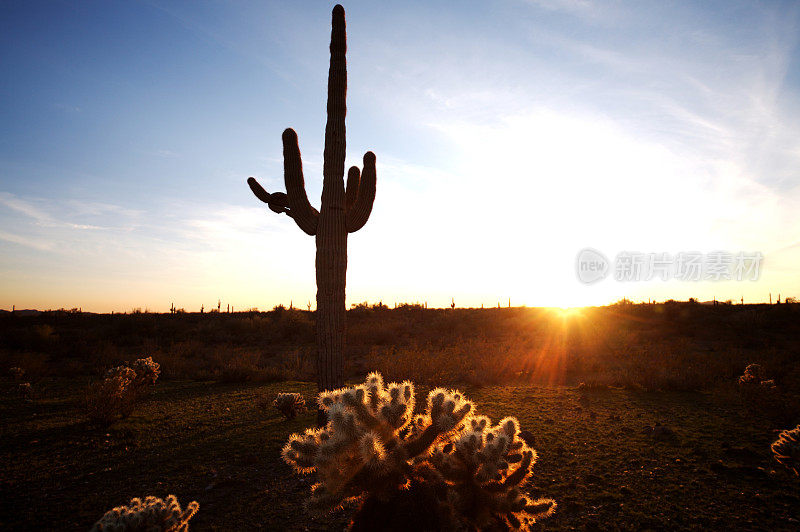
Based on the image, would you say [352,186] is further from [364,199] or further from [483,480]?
[483,480]

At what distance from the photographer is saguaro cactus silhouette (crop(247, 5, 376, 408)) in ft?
24.0

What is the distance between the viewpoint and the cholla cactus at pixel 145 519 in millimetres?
2617

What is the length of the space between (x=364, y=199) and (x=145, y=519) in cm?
665

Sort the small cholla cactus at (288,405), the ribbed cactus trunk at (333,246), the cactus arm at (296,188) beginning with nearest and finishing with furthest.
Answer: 1. the ribbed cactus trunk at (333,246)
2. the small cholla cactus at (288,405)
3. the cactus arm at (296,188)

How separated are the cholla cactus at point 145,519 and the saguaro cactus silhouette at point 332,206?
440 centimetres

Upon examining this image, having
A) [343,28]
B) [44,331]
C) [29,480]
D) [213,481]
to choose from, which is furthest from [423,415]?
[44,331]

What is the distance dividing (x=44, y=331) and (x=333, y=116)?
20.4 meters

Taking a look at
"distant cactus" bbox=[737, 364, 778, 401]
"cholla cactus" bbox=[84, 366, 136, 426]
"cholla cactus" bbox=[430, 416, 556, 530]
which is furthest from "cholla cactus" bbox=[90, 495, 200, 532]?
"distant cactus" bbox=[737, 364, 778, 401]

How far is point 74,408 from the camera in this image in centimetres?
864

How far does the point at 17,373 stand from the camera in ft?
38.7

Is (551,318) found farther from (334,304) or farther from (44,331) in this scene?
(44,331)

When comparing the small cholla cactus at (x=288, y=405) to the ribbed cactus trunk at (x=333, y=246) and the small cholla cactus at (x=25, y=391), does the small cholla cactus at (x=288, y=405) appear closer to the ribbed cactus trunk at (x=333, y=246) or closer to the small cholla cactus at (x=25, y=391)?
the ribbed cactus trunk at (x=333, y=246)

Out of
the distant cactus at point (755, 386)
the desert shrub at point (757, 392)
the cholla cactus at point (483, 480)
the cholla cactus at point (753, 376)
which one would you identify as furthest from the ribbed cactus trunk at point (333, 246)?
the cholla cactus at point (753, 376)

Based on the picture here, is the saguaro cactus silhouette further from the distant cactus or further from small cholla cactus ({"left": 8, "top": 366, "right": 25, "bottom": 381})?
small cholla cactus ({"left": 8, "top": 366, "right": 25, "bottom": 381})
